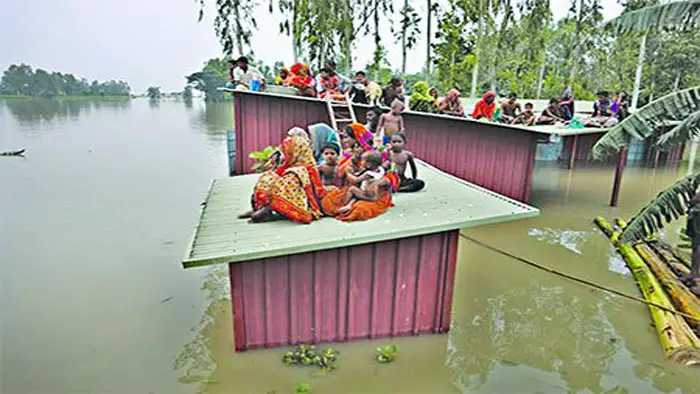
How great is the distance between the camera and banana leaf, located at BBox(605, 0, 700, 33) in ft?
16.5

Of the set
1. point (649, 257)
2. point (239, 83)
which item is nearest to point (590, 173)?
point (649, 257)

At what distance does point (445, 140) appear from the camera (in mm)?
9953

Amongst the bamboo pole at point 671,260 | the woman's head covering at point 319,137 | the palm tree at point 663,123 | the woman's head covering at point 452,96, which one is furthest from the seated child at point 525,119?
the woman's head covering at point 319,137

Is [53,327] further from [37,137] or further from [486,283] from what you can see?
[37,137]

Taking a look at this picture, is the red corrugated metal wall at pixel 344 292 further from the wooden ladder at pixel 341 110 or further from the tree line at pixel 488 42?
the tree line at pixel 488 42

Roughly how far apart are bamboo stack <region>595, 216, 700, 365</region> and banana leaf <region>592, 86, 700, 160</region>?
1829 millimetres

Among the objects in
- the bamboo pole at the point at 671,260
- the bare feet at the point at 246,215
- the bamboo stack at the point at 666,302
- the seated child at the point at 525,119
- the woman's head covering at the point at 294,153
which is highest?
the seated child at the point at 525,119

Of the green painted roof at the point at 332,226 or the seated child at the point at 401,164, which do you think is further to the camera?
the seated child at the point at 401,164

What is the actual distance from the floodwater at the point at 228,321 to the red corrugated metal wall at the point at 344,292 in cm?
22

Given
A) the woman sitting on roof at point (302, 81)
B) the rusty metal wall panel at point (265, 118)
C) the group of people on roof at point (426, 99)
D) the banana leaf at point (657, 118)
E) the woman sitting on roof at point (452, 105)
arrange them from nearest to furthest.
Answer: the banana leaf at point (657, 118) < the group of people on roof at point (426, 99) < the woman sitting on roof at point (452, 105) < the rusty metal wall panel at point (265, 118) < the woman sitting on roof at point (302, 81)

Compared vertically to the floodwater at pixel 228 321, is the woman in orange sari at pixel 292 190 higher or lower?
higher

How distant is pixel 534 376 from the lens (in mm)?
4148

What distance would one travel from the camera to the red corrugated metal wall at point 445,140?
8719 mm

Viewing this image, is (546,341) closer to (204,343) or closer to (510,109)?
(204,343)
